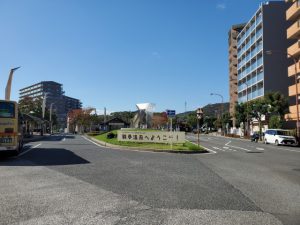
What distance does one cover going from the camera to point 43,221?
6.21 m

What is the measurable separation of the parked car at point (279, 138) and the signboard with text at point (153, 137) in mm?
15357

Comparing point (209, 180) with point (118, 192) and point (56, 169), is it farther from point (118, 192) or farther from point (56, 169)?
point (56, 169)

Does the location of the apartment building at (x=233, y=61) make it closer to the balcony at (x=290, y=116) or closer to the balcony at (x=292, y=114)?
the balcony at (x=290, y=116)

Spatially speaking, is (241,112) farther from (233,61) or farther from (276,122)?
(233,61)

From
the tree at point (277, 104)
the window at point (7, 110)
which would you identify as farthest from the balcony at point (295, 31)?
the window at point (7, 110)

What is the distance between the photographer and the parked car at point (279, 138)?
38.0 m

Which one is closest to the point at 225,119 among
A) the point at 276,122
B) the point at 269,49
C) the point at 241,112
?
the point at 241,112

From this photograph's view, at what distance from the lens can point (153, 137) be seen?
29.0m

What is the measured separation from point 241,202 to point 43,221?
4.11 meters

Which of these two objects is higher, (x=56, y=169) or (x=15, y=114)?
(x=15, y=114)

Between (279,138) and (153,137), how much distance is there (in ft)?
53.0

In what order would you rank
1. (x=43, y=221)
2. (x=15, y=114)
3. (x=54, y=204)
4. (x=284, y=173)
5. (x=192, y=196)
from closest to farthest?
1. (x=43, y=221)
2. (x=54, y=204)
3. (x=192, y=196)
4. (x=284, y=173)
5. (x=15, y=114)

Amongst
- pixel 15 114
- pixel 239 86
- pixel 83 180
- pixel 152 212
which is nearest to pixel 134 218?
pixel 152 212

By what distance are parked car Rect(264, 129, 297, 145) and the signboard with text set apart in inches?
605
